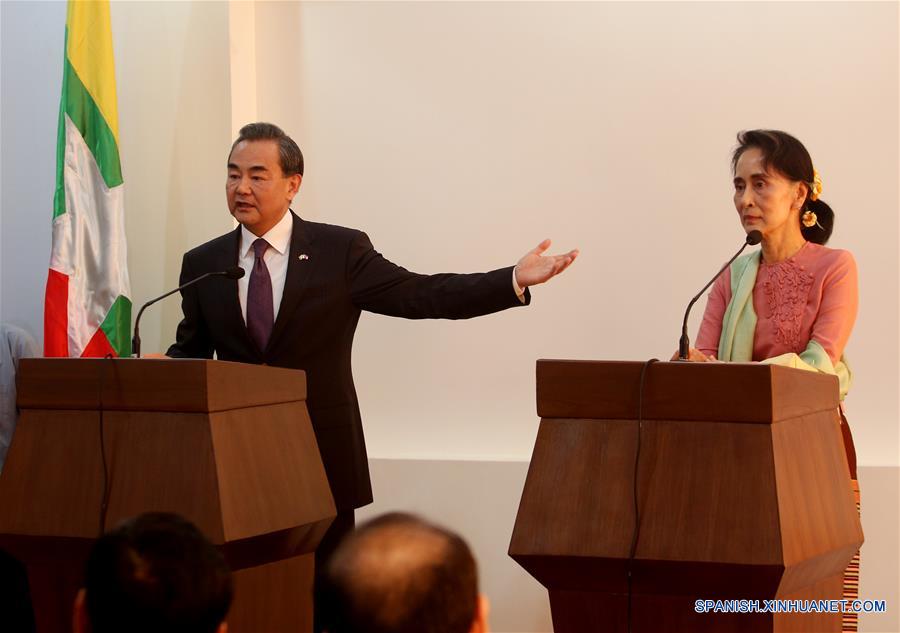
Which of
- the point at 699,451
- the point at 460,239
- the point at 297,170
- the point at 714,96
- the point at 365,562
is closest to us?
the point at 365,562

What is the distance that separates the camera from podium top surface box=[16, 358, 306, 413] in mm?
2680

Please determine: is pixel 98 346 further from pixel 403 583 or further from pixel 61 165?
pixel 403 583

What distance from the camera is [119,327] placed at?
490 cm

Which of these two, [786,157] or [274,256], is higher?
[786,157]

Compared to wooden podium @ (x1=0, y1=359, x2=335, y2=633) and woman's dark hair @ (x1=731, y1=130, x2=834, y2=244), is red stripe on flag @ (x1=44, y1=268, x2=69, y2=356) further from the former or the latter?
woman's dark hair @ (x1=731, y1=130, x2=834, y2=244)

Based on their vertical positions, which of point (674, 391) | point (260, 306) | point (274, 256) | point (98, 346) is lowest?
point (674, 391)

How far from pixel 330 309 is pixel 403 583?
2.30 metres

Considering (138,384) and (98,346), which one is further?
(98,346)

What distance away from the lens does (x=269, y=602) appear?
2840mm

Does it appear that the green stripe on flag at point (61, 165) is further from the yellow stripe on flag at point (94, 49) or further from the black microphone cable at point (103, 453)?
the black microphone cable at point (103, 453)

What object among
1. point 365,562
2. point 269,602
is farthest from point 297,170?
point 365,562

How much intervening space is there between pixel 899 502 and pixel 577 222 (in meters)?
1.72

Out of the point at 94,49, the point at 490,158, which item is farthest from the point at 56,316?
the point at 490,158

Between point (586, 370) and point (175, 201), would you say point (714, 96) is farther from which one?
point (586, 370)
